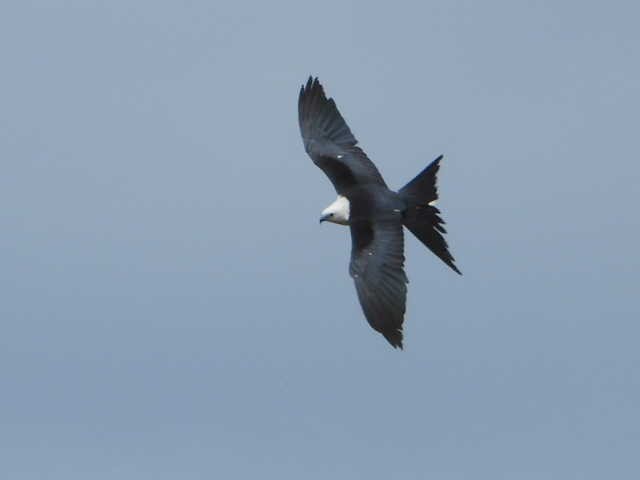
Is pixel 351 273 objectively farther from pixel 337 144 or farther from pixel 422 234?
pixel 337 144

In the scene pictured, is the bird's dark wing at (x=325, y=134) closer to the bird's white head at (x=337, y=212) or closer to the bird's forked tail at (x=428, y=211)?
the bird's white head at (x=337, y=212)

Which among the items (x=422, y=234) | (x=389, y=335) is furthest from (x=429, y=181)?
(x=389, y=335)

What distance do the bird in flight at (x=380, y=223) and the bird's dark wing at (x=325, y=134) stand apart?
21 millimetres

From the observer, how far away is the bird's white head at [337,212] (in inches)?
1001

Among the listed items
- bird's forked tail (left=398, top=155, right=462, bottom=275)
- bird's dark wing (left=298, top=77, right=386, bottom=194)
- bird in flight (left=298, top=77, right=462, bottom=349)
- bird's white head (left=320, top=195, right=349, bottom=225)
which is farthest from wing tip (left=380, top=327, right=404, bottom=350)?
bird's dark wing (left=298, top=77, right=386, bottom=194)

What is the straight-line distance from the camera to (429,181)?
24359 millimetres

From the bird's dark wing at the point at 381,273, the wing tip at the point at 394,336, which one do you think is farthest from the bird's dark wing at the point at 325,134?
the wing tip at the point at 394,336

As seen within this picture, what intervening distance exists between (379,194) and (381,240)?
0.95m

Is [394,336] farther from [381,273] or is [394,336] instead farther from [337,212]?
[337,212]

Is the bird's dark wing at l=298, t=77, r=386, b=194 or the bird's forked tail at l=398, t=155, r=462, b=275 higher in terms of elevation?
the bird's dark wing at l=298, t=77, r=386, b=194

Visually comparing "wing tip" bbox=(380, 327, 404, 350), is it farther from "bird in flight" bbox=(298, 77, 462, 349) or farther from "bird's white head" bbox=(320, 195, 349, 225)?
"bird's white head" bbox=(320, 195, 349, 225)

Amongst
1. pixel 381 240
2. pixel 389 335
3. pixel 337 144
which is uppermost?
pixel 337 144

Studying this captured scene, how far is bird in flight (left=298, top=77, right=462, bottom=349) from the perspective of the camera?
23734 millimetres

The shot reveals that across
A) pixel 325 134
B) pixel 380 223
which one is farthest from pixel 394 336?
pixel 325 134
